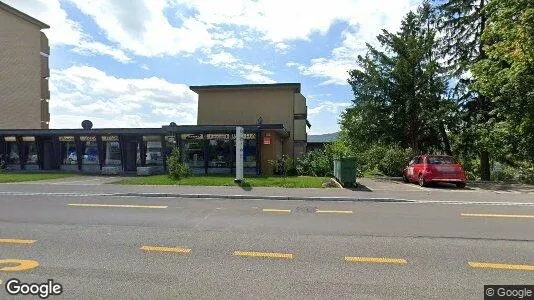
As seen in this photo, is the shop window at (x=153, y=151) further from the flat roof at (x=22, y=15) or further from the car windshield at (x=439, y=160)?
the flat roof at (x=22, y=15)

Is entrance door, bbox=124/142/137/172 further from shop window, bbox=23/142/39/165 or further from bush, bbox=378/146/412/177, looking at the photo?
bush, bbox=378/146/412/177

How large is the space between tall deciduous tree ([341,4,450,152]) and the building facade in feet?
18.2

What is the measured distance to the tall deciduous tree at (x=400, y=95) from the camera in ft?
80.2

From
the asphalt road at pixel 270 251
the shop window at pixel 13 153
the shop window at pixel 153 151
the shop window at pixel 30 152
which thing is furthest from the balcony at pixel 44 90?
the asphalt road at pixel 270 251

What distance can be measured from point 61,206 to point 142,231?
15.9 ft

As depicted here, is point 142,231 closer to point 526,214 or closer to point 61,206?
point 61,206

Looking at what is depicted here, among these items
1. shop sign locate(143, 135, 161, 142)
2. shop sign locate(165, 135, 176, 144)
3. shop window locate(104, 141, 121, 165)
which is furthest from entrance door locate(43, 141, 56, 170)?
shop sign locate(165, 135, 176, 144)

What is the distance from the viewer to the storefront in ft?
79.7

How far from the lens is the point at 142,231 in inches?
303

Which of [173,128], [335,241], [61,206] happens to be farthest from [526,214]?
[173,128]

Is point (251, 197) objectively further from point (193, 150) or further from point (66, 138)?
point (66, 138)

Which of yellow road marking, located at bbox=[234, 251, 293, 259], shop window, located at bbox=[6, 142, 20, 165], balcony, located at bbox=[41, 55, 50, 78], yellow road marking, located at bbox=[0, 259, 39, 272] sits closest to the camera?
yellow road marking, located at bbox=[0, 259, 39, 272]

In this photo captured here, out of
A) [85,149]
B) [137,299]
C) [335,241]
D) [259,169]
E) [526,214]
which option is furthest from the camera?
[85,149]

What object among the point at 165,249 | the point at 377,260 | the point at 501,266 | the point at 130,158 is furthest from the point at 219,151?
the point at 501,266
